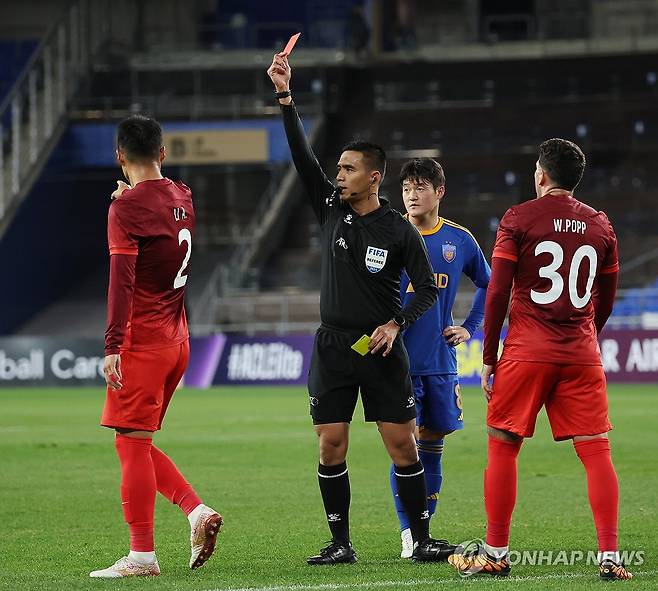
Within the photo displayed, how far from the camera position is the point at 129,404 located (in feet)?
22.4

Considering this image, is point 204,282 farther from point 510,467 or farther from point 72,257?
point 510,467

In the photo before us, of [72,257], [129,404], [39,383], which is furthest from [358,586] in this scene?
[72,257]

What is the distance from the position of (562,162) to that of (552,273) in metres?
0.55

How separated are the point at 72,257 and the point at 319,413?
106 feet

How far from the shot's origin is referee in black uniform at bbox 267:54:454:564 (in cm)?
707

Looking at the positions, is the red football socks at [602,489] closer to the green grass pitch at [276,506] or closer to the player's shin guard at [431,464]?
the green grass pitch at [276,506]

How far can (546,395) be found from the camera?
6.75 m

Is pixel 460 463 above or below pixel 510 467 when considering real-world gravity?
below

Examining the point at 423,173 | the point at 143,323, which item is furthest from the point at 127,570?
the point at 423,173

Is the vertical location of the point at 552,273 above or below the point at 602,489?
above

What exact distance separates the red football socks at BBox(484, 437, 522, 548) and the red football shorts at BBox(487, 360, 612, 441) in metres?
0.13

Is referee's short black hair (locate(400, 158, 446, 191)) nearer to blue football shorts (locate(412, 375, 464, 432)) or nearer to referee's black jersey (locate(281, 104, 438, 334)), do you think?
referee's black jersey (locate(281, 104, 438, 334))

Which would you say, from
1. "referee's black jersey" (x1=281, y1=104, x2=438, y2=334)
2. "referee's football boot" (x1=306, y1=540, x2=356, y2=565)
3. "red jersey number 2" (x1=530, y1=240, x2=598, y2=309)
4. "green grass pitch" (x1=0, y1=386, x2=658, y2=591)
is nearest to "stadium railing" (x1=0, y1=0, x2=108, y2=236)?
"green grass pitch" (x1=0, y1=386, x2=658, y2=591)

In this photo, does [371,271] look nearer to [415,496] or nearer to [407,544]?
[415,496]
